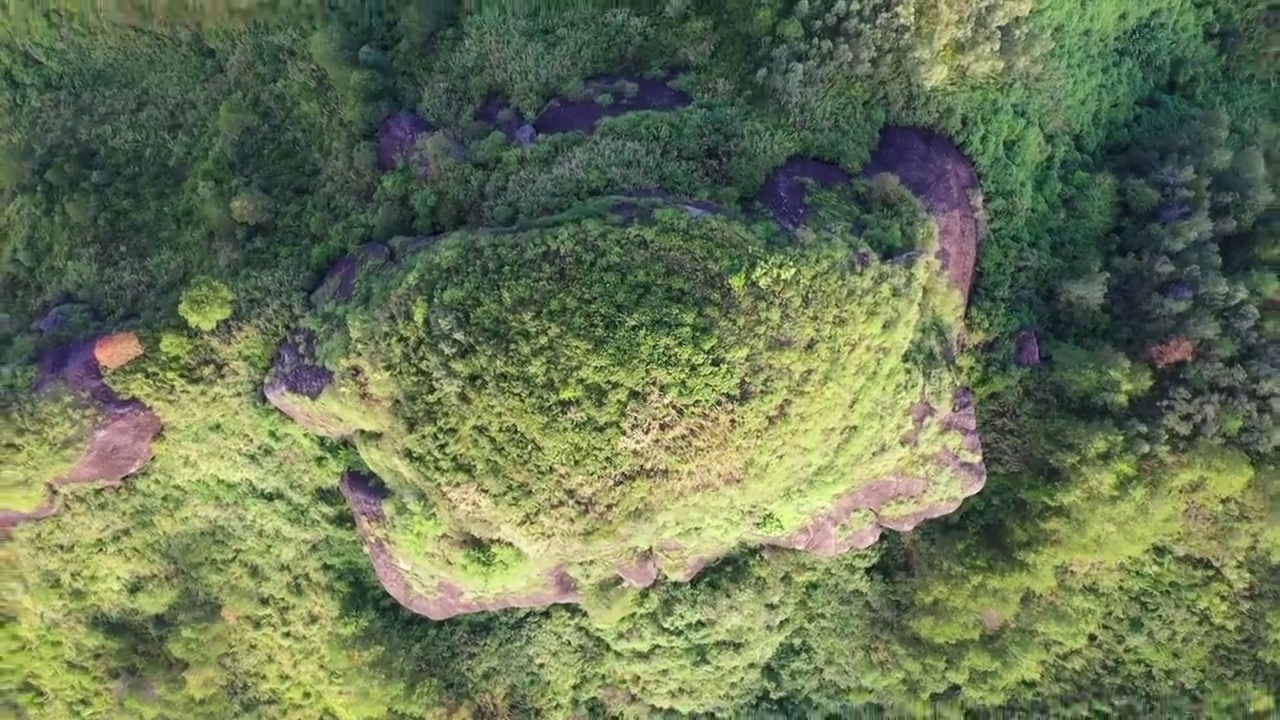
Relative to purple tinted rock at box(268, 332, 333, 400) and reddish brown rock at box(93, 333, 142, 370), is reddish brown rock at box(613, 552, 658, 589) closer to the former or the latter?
purple tinted rock at box(268, 332, 333, 400)

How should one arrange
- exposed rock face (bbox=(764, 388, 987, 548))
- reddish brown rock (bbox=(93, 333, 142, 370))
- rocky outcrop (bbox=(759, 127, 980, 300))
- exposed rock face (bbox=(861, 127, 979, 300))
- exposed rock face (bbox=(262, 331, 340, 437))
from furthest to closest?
exposed rock face (bbox=(764, 388, 987, 548)) → reddish brown rock (bbox=(93, 333, 142, 370)) → exposed rock face (bbox=(861, 127, 979, 300)) → rocky outcrop (bbox=(759, 127, 980, 300)) → exposed rock face (bbox=(262, 331, 340, 437))

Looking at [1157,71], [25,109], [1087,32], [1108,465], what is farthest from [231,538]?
[1157,71]

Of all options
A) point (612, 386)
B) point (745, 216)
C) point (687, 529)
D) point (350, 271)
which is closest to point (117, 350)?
point (350, 271)

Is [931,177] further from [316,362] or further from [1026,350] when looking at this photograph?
[316,362]

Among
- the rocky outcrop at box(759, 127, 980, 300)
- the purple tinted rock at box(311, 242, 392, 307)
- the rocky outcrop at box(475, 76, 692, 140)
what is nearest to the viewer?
the purple tinted rock at box(311, 242, 392, 307)

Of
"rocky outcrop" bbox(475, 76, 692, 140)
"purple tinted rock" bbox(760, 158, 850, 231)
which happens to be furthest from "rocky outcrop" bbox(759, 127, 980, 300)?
"rocky outcrop" bbox(475, 76, 692, 140)

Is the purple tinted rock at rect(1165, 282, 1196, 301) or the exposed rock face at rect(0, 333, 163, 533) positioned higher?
the purple tinted rock at rect(1165, 282, 1196, 301)

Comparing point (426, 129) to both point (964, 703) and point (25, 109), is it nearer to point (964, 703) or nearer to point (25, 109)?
point (25, 109)
